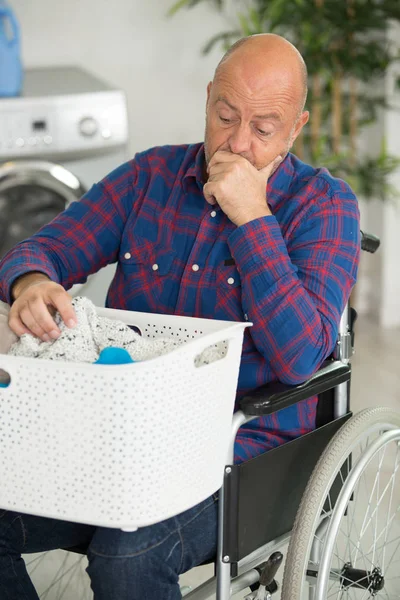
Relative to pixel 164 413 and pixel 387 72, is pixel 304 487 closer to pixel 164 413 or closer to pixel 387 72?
pixel 164 413

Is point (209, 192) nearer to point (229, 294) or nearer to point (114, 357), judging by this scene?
point (229, 294)

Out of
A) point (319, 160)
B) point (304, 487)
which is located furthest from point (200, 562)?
point (319, 160)

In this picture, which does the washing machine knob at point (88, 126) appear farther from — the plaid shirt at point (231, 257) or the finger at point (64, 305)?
the finger at point (64, 305)

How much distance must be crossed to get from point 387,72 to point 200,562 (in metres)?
2.75

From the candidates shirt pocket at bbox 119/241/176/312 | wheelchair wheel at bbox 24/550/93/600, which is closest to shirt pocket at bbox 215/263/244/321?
shirt pocket at bbox 119/241/176/312

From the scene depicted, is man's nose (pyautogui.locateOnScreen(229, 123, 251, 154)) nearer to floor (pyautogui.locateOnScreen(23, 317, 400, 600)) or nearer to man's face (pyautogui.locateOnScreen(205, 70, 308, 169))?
man's face (pyautogui.locateOnScreen(205, 70, 308, 169))

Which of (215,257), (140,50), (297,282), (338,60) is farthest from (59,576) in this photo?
(338,60)

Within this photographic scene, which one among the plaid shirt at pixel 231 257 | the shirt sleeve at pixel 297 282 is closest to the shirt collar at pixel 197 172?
the plaid shirt at pixel 231 257

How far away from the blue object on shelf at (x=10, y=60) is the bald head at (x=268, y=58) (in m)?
1.56

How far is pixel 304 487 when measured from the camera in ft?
5.28

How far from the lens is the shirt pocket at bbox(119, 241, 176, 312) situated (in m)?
1.68

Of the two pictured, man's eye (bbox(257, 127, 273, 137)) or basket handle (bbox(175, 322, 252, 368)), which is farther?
man's eye (bbox(257, 127, 273, 137))

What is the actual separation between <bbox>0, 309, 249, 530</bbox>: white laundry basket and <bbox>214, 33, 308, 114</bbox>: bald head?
0.55 metres

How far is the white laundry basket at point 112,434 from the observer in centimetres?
114
